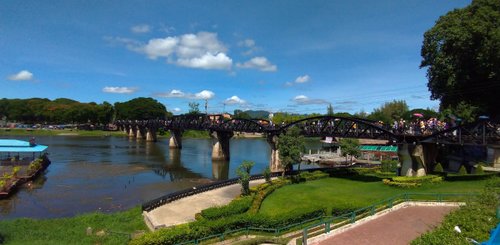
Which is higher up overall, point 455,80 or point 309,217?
point 455,80

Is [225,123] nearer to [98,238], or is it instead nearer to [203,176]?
[203,176]

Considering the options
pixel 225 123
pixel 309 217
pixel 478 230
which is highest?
pixel 225 123

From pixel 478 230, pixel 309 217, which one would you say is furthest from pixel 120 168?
pixel 478 230

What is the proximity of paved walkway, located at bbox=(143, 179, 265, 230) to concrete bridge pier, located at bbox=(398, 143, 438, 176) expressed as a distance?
64.6 feet

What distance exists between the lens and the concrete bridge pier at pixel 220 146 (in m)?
84.4

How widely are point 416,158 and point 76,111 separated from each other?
Answer: 175041 mm

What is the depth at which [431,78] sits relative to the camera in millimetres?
53969

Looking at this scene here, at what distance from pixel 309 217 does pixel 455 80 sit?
113 ft

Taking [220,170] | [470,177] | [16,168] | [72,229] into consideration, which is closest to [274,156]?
[220,170]

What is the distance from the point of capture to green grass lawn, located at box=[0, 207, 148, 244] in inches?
983

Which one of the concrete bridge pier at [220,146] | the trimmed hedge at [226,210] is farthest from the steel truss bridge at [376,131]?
the trimmed hedge at [226,210]

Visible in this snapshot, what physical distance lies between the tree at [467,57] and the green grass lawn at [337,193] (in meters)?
17.2

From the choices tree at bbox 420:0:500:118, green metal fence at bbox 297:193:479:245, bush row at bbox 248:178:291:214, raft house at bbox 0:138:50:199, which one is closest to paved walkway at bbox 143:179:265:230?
bush row at bbox 248:178:291:214

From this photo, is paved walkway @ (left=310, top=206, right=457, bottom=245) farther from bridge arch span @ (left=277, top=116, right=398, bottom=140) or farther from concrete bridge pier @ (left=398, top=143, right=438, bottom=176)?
bridge arch span @ (left=277, top=116, right=398, bottom=140)
